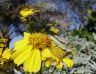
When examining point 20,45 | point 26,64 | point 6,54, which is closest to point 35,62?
point 26,64

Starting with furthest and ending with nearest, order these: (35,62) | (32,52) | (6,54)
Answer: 1. (6,54)
2. (32,52)
3. (35,62)

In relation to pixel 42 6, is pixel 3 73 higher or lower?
higher

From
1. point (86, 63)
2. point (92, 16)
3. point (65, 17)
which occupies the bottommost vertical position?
point (65, 17)

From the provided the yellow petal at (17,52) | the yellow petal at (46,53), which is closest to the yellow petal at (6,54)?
the yellow petal at (17,52)

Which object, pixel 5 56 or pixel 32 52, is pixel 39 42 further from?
pixel 5 56

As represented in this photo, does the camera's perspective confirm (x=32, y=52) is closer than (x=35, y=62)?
No

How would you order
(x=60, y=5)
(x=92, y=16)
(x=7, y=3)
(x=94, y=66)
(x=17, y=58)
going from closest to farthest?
(x=17, y=58) → (x=94, y=66) → (x=92, y=16) → (x=7, y=3) → (x=60, y=5)

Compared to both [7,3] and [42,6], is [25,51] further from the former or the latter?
[42,6]

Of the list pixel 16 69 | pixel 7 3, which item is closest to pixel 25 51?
pixel 16 69
